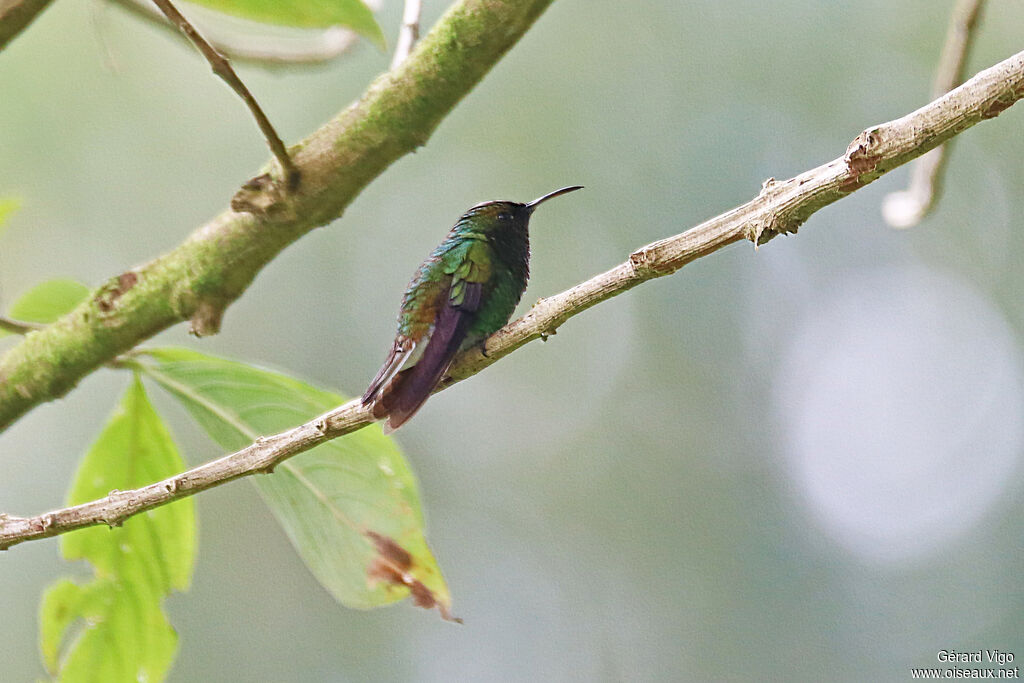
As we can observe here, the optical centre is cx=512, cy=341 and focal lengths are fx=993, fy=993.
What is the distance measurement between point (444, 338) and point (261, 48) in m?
1.35

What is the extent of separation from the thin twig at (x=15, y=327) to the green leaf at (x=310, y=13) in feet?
2.83

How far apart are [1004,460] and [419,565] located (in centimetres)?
835

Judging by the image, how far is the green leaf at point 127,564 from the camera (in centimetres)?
240

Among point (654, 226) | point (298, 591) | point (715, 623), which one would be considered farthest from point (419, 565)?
point (298, 591)

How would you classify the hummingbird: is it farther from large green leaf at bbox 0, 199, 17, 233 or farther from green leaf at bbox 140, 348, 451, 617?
large green leaf at bbox 0, 199, 17, 233

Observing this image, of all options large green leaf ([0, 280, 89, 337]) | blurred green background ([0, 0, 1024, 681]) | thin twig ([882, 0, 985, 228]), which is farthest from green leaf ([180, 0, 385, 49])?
blurred green background ([0, 0, 1024, 681])

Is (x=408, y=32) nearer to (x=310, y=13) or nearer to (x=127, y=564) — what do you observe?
(x=310, y=13)

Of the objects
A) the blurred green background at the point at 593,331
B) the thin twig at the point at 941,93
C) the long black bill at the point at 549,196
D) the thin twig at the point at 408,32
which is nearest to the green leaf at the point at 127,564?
the thin twig at the point at 408,32

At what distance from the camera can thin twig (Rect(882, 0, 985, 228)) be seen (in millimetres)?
2588

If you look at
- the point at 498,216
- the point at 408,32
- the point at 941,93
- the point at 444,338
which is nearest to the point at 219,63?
the point at 408,32

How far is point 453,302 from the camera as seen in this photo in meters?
2.67

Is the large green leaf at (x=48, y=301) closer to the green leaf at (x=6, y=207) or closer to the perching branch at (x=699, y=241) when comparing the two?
the green leaf at (x=6, y=207)

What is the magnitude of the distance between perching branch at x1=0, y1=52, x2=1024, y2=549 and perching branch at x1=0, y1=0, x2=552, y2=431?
1.59 ft

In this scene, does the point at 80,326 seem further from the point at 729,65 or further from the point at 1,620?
the point at 729,65
